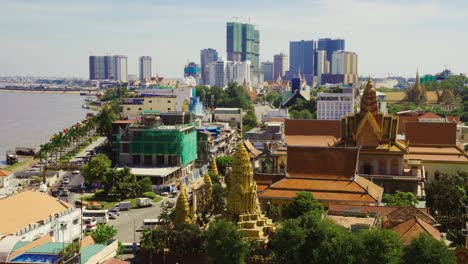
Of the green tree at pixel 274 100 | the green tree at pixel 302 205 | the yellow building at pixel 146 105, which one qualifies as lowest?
the green tree at pixel 302 205

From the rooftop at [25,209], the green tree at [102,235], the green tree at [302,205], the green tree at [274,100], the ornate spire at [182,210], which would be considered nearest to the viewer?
the rooftop at [25,209]

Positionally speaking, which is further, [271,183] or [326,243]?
[271,183]

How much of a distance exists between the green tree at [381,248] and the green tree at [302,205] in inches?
302

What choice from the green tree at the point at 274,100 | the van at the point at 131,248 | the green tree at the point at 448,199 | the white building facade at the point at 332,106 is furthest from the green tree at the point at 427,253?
the green tree at the point at 274,100

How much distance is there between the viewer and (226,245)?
2144 centimetres

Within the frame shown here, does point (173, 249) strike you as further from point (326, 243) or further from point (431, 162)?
point (431, 162)

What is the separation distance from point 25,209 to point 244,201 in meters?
9.01

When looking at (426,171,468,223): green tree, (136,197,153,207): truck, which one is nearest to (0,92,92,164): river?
(136,197,153,207): truck

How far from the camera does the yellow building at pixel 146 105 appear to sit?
69.6 metres

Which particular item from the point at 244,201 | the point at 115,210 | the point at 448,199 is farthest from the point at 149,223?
the point at 448,199

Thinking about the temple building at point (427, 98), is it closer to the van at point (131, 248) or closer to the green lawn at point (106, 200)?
the green lawn at point (106, 200)

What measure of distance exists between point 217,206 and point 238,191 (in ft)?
13.8

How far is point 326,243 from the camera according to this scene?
20.1 meters

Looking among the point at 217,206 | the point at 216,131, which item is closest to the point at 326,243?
the point at 217,206
